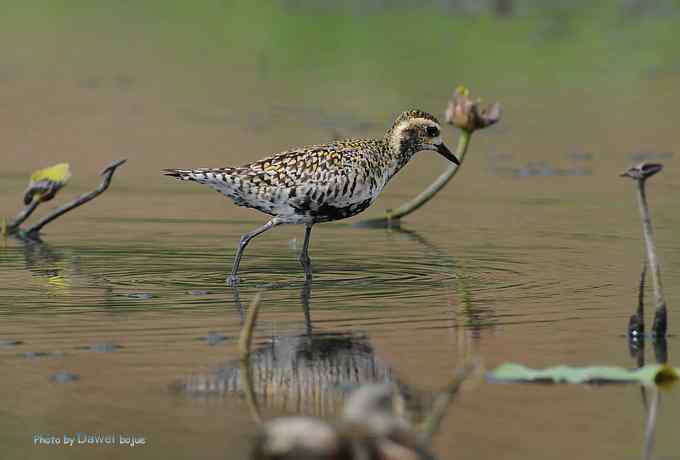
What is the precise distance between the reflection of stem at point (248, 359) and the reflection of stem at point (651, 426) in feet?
5.20

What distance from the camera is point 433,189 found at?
12656 millimetres

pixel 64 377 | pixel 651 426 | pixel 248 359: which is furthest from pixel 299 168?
pixel 651 426

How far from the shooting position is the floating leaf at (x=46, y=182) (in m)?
11.6

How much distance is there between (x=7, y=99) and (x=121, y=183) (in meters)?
5.76

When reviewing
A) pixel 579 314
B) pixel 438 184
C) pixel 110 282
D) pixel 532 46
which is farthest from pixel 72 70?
pixel 579 314

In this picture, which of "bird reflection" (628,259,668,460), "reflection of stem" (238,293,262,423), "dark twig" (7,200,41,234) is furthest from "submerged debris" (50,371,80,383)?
"dark twig" (7,200,41,234)

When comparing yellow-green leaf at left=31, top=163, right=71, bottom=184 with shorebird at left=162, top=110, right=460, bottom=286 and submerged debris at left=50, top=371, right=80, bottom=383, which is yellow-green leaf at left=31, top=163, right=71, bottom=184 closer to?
shorebird at left=162, top=110, right=460, bottom=286

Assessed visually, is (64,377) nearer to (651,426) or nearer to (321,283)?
(651,426)

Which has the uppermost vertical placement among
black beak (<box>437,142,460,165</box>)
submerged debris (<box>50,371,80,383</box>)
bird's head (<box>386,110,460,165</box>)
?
bird's head (<box>386,110,460,165</box>)

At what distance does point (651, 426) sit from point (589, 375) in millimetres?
653

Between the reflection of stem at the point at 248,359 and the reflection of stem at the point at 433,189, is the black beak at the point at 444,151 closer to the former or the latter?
the reflection of stem at the point at 433,189

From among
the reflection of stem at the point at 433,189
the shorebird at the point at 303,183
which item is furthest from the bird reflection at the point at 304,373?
the reflection of stem at the point at 433,189

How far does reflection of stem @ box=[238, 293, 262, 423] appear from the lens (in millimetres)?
6701

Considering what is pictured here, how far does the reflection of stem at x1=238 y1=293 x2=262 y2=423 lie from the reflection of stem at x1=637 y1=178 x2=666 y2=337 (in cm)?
198
